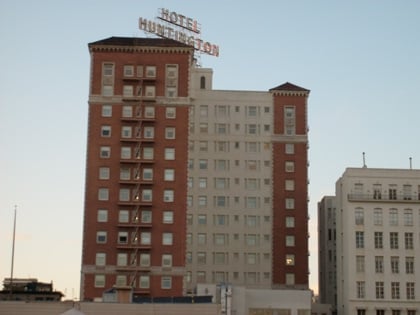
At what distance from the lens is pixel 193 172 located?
173m

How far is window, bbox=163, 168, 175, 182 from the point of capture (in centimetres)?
14275

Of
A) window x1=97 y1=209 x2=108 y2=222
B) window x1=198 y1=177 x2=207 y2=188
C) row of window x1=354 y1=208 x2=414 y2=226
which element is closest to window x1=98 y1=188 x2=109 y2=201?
window x1=97 y1=209 x2=108 y2=222

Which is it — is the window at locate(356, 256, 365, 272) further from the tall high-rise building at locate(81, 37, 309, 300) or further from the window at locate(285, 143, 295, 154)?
the window at locate(285, 143, 295, 154)

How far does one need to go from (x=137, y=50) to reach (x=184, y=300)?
47.4 meters

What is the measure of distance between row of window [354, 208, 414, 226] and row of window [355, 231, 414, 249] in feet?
5.94

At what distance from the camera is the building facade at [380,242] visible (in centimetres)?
14438

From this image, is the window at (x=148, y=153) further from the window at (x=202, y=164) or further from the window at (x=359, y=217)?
the window at (x=359, y=217)

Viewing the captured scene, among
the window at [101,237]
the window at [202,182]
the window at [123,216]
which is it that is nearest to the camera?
the window at [101,237]

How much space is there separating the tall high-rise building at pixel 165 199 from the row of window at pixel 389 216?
2154 centimetres

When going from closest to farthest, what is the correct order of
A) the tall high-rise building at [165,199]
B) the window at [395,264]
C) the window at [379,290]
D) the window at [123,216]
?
the tall high-rise building at [165,199]
the window at [123,216]
the window at [379,290]
the window at [395,264]

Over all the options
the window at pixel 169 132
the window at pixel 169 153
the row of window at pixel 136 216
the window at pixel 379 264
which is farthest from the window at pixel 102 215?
the window at pixel 379 264

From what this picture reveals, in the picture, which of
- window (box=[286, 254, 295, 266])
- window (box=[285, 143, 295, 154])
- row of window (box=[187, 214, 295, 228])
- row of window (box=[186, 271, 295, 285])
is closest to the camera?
window (box=[286, 254, 295, 266])

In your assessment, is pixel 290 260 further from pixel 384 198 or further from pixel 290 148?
pixel 384 198

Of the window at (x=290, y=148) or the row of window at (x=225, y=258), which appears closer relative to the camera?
the row of window at (x=225, y=258)
